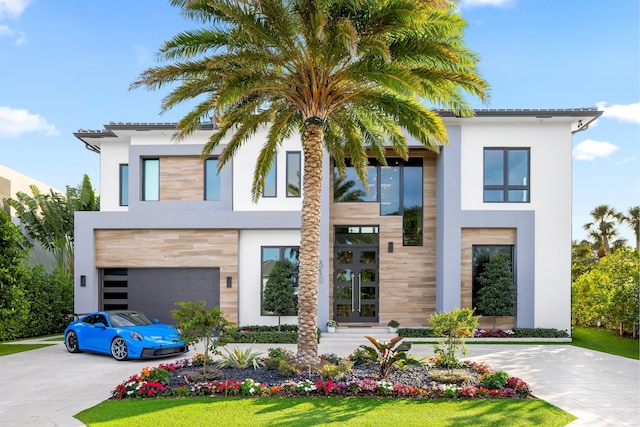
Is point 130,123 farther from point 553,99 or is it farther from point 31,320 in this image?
point 553,99

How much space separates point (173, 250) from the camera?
1518 cm

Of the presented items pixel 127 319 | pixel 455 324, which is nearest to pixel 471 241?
pixel 455 324

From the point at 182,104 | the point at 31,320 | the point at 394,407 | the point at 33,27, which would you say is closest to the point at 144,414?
the point at 394,407

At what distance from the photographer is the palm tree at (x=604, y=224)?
26.5 metres

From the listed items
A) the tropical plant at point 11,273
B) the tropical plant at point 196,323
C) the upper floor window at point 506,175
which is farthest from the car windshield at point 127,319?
the upper floor window at point 506,175

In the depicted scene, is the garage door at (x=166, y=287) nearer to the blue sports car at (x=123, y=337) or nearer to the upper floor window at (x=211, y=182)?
the upper floor window at (x=211, y=182)

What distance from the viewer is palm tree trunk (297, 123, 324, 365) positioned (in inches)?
335

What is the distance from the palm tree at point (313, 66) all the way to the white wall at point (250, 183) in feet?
16.5

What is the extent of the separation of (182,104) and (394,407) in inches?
298

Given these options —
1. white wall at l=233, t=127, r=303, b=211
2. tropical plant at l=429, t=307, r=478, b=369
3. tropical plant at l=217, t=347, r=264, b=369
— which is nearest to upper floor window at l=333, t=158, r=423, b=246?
white wall at l=233, t=127, r=303, b=211

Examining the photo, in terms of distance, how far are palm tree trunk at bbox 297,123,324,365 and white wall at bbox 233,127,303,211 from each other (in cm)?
610

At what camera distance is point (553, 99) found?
578 inches

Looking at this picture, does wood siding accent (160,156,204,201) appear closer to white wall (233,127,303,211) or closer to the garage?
white wall (233,127,303,211)

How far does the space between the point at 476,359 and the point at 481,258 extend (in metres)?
5.02
